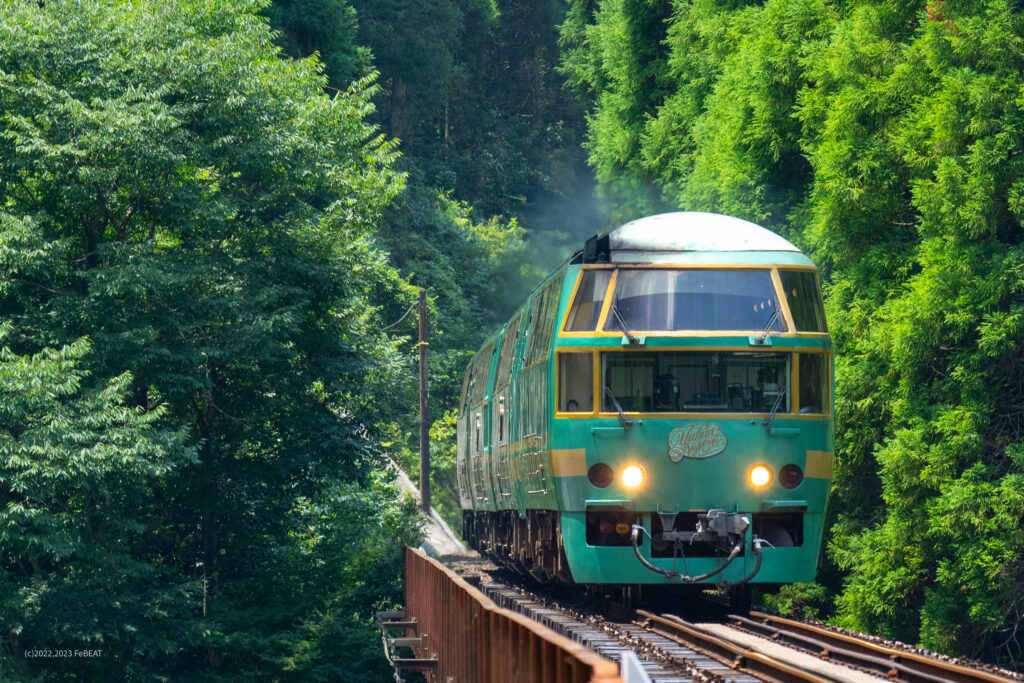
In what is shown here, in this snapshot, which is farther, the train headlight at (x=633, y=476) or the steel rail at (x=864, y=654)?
the train headlight at (x=633, y=476)

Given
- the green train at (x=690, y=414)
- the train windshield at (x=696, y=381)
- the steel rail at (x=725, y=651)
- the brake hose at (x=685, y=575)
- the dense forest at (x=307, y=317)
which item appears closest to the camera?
the steel rail at (x=725, y=651)

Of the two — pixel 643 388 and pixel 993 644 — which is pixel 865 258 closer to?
pixel 993 644

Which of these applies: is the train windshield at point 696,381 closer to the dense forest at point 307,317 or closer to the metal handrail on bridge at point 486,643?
the metal handrail on bridge at point 486,643

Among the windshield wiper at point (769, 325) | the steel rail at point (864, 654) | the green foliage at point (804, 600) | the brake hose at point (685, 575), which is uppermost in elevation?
the windshield wiper at point (769, 325)

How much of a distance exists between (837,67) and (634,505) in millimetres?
12081

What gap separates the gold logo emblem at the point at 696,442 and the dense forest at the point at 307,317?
7082 millimetres

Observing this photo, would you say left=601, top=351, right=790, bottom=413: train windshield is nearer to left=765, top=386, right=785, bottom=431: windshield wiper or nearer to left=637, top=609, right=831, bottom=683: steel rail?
left=765, top=386, right=785, bottom=431: windshield wiper

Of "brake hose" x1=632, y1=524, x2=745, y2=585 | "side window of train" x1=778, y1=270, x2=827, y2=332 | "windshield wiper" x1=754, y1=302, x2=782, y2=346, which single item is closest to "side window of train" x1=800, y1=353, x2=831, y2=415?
"side window of train" x1=778, y1=270, x2=827, y2=332

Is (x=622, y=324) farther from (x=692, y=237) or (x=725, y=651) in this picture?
(x=725, y=651)

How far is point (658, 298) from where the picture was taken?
1218cm

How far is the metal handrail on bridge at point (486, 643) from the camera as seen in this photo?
593 cm

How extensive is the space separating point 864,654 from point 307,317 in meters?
17.5

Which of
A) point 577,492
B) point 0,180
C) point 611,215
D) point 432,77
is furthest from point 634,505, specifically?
point 432,77

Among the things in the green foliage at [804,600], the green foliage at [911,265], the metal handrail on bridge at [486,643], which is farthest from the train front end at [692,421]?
the green foliage at [804,600]
